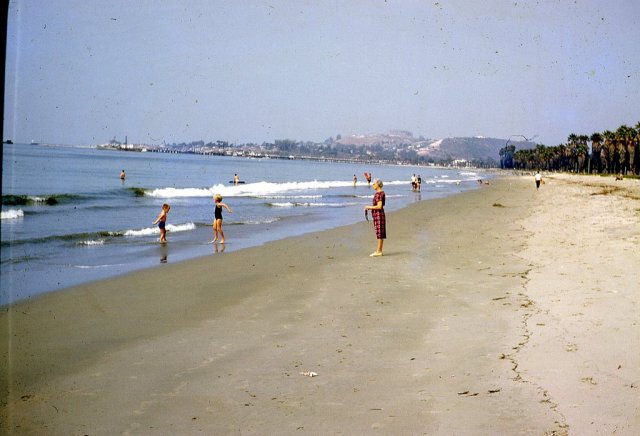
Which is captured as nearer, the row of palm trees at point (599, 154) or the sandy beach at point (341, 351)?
the sandy beach at point (341, 351)

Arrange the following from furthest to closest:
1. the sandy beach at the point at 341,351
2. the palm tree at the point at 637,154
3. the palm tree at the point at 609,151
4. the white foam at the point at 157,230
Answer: the palm tree at the point at 609,151 < the palm tree at the point at 637,154 < the white foam at the point at 157,230 < the sandy beach at the point at 341,351

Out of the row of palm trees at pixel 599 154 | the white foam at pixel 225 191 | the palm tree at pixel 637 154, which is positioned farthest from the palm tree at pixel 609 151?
the white foam at pixel 225 191

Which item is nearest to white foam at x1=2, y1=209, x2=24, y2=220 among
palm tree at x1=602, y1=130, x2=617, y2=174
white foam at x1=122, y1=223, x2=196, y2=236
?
white foam at x1=122, y1=223, x2=196, y2=236

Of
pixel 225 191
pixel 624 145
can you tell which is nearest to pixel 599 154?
pixel 624 145

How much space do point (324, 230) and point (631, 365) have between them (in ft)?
56.5

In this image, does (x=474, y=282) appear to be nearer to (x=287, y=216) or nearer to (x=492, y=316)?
(x=492, y=316)

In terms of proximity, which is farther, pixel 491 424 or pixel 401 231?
pixel 401 231

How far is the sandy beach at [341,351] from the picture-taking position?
15.1 ft

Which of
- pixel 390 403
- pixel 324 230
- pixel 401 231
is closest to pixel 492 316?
pixel 390 403

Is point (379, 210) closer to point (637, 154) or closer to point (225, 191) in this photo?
point (225, 191)

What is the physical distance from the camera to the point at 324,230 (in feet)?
73.5

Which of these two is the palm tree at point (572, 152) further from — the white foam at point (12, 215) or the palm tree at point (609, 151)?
the white foam at point (12, 215)

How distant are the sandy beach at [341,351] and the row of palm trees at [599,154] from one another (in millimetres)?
88047

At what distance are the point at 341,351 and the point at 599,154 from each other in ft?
433
